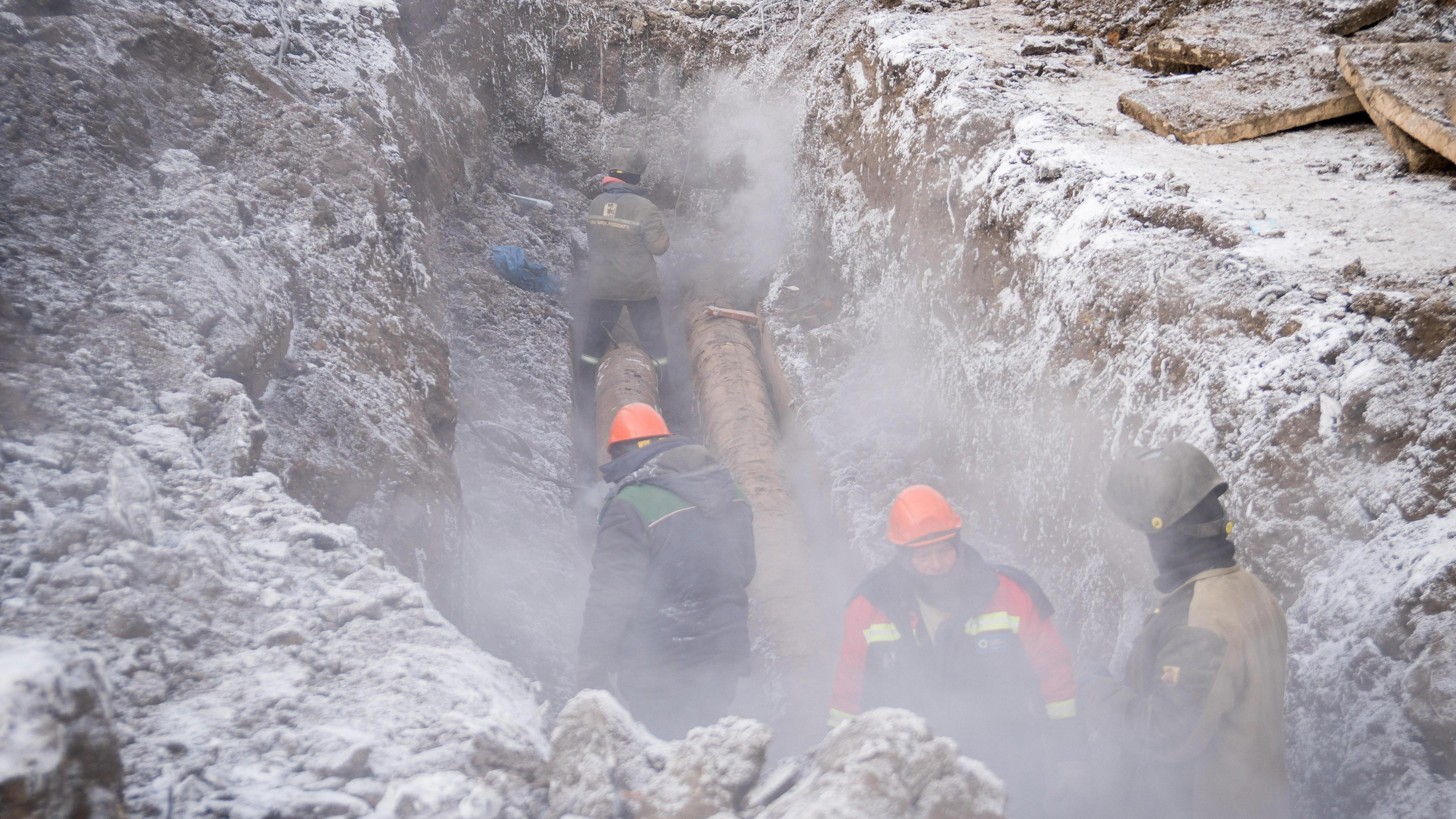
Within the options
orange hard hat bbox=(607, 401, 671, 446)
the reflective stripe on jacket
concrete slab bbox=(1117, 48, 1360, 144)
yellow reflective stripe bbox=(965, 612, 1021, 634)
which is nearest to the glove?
the reflective stripe on jacket

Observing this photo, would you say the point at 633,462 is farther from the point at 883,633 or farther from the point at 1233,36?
the point at 1233,36

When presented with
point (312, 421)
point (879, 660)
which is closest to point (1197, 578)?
point (879, 660)

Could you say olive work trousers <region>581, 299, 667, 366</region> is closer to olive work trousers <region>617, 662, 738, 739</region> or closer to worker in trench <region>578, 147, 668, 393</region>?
worker in trench <region>578, 147, 668, 393</region>

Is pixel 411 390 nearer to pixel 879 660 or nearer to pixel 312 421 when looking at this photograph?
pixel 312 421

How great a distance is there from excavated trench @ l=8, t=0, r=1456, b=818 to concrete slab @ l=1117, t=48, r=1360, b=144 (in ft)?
0.42

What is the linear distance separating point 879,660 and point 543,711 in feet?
4.22

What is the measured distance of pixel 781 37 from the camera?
312 inches

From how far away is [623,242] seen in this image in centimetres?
625

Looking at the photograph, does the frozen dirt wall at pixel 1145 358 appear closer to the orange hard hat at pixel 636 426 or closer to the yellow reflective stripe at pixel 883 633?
the yellow reflective stripe at pixel 883 633

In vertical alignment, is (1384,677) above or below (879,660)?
below

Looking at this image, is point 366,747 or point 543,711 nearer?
point 366,747

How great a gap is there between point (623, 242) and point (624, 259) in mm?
141

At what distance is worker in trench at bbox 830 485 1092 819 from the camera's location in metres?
2.67

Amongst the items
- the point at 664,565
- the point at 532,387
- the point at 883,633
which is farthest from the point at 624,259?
the point at 883,633
